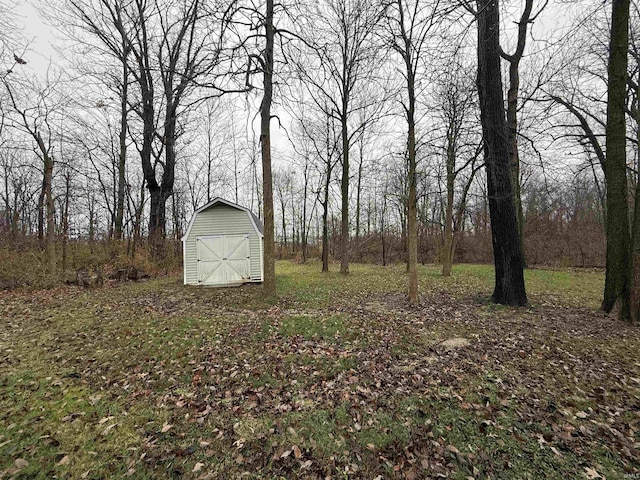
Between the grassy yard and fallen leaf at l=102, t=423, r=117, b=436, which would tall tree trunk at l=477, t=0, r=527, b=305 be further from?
fallen leaf at l=102, t=423, r=117, b=436

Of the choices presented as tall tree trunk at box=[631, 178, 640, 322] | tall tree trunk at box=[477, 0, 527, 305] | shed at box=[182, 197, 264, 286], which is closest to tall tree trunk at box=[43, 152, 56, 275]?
shed at box=[182, 197, 264, 286]

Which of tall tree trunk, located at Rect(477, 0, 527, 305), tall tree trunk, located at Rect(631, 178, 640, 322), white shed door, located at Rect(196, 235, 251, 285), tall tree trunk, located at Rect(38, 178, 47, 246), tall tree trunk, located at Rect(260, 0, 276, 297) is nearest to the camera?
tall tree trunk, located at Rect(631, 178, 640, 322)

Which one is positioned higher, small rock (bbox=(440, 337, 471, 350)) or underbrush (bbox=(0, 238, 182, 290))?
underbrush (bbox=(0, 238, 182, 290))

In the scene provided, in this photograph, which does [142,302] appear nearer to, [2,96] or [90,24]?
[2,96]

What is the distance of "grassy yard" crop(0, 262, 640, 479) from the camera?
2.41m

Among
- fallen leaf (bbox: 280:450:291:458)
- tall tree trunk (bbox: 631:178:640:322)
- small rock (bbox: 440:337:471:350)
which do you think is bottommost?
fallen leaf (bbox: 280:450:291:458)

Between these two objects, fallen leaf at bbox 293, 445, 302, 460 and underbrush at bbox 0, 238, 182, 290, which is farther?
underbrush at bbox 0, 238, 182, 290

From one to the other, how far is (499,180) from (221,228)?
9.72 meters

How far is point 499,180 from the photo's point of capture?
698 cm

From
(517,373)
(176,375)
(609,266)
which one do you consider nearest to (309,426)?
(176,375)

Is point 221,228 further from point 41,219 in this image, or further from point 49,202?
point 41,219

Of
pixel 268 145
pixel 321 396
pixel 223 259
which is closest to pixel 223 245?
pixel 223 259

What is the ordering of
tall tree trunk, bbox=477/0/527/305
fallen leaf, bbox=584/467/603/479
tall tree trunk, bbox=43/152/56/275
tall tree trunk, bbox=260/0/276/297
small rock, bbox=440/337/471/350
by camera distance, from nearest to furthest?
fallen leaf, bbox=584/467/603/479 < small rock, bbox=440/337/471/350 < tall tree trunk, bbox=477/0/527/305 < tall tree trunk, bbox=260/0/276/297 < tall tree trunk, bbox=43/152/56/275

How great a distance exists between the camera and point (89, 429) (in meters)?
2.82
